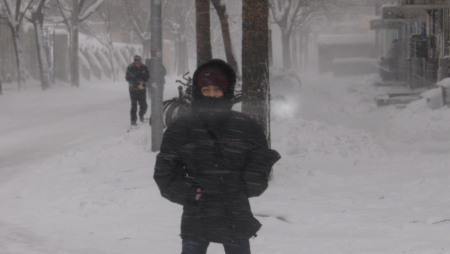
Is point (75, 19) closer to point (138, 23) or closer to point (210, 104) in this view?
point (138, 23)

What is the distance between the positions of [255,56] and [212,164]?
5182mm

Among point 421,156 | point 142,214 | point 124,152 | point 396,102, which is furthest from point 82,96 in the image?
point 142,214

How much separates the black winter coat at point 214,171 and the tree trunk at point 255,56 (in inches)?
200

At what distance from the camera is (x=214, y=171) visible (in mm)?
3783

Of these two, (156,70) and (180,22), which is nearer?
(156,70)

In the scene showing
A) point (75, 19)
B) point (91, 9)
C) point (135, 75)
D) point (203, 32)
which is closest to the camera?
point (203, 32)

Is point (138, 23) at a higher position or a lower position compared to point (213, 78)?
higher

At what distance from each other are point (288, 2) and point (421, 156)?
91.6 feet

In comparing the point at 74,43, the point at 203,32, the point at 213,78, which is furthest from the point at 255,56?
the point at 74,43

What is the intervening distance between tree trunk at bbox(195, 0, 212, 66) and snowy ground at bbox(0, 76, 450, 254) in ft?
6.86

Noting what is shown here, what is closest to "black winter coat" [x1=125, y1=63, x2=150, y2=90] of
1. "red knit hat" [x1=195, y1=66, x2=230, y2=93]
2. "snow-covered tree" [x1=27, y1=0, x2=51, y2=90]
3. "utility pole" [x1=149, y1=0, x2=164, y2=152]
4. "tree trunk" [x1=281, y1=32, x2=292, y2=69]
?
"utility pole" [x1=149, y1=0, x2=164, y2=152]

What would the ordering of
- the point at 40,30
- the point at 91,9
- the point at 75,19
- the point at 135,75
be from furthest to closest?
the point at 91,9 → the point at 75,19 → the point at 40,30 → the point at 135,75

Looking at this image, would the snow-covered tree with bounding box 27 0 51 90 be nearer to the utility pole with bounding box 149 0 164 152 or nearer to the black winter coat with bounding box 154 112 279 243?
the utility pole with bounding box 149 0 164 152

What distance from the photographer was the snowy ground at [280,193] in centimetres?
643
